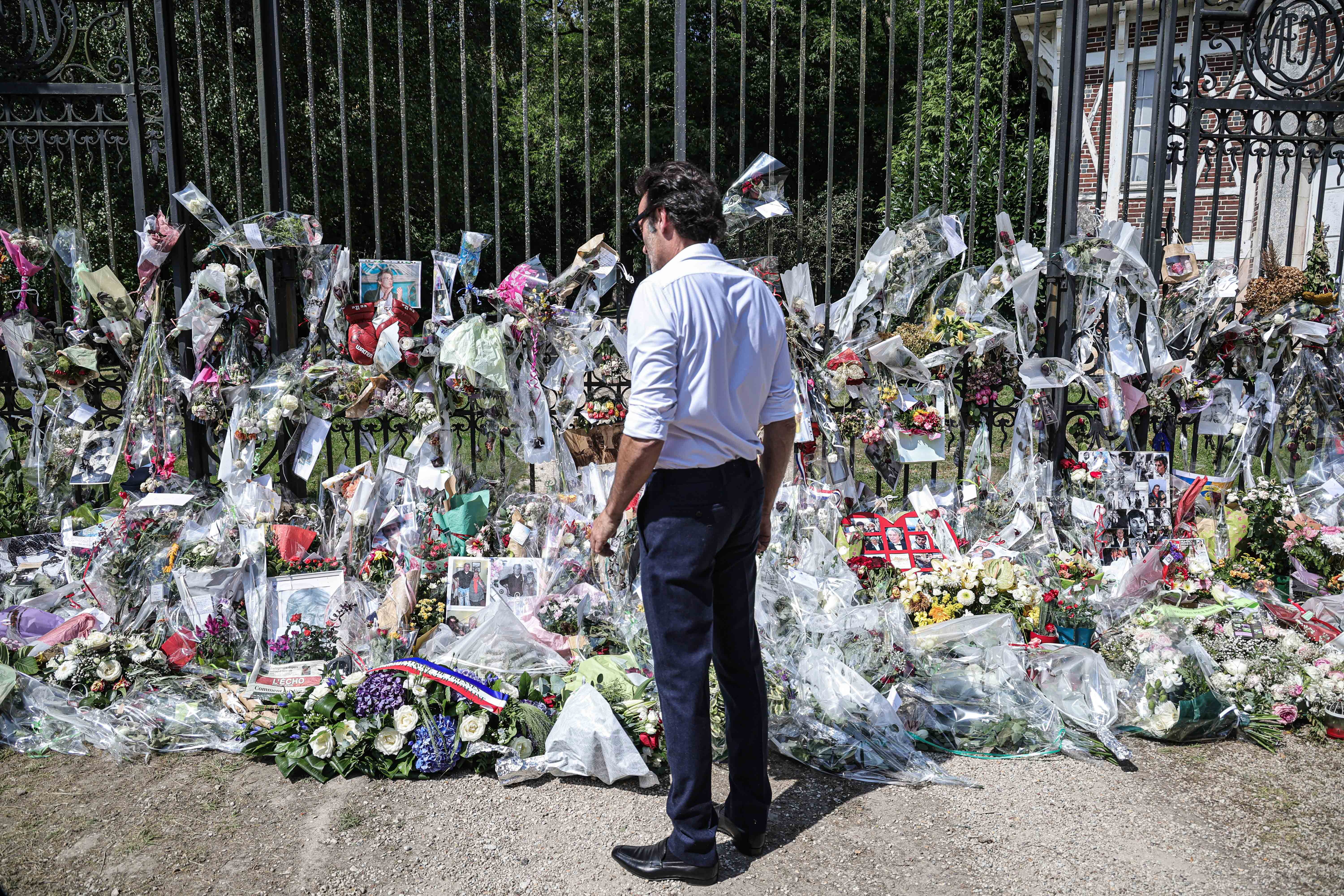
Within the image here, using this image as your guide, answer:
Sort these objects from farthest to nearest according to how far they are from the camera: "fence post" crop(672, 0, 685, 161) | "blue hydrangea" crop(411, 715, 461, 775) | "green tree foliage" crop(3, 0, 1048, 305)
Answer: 1. "green tree foliage" crop(3, 0, 1048, 305)
2. "fence post" crop(672, 0, 685, 161)
3. "blue hydrangea" crop(411, 715, 461, 775)

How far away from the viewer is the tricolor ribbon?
3.30 metres

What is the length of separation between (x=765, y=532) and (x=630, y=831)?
0.97 m

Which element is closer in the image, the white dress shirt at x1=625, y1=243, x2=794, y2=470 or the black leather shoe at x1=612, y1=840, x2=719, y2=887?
the white dress shirt at x1=625, y1=243, x2=794, y2=470

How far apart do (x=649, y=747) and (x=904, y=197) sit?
1285 cm

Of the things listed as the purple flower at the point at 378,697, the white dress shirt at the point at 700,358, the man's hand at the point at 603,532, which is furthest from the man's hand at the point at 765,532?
the purple flower at the point at 378,697

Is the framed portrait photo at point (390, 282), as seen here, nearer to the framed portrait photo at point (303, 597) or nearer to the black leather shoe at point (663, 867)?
the framed portrait photo at point (303, 597)

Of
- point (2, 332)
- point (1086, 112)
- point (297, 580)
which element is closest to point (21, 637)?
point (297, 580)

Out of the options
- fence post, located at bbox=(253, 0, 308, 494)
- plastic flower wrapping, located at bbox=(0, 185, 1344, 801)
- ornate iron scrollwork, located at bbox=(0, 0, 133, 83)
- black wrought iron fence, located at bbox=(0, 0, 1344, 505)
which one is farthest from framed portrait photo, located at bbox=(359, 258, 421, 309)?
ornate iron scrollwork, located at bbox=(0, 0, 133, 83)

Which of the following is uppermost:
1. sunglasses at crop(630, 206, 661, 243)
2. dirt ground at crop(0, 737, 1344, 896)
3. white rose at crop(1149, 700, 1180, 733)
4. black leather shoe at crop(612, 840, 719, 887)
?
sunglasses at crop(630, 206, 661, 243)

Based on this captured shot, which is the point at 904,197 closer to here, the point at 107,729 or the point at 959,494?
the point at 959,494

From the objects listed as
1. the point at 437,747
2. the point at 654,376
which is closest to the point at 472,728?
the point at 437,747

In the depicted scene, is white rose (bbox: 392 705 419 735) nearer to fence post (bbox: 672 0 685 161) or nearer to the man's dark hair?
the man's dark hair

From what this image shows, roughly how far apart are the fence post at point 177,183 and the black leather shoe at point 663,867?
2.89 metres

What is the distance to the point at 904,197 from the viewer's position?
14.7 m
